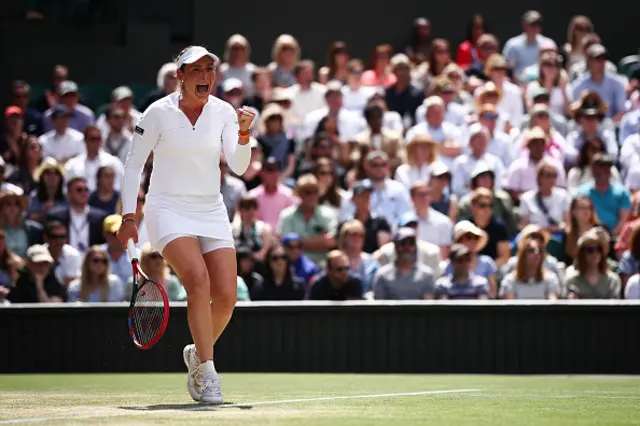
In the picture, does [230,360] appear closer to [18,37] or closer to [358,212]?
[358,212]

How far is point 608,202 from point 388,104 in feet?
12.1

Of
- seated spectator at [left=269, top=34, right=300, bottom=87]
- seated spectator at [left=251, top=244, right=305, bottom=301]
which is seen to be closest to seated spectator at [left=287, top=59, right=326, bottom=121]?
seated spectator at [left=269, top=34, right=300, bottom=87]

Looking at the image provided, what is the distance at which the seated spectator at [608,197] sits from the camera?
44.3 feet

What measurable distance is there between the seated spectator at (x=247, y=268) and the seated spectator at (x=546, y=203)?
272cm

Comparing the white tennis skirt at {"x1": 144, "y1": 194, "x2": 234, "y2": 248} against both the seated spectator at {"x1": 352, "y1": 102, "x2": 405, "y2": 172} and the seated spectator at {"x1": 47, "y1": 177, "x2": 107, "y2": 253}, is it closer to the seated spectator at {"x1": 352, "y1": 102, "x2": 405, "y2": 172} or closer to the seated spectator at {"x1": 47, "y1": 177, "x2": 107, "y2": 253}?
the seated spectator at {"x1": 47, "y1": 177, "x2": 107, "y2": 253}

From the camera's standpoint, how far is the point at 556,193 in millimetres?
13656

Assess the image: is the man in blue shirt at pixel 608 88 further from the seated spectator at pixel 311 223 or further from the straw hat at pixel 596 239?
the straw hat at pixel 596 239

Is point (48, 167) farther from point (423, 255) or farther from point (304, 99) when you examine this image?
point (423, 255)

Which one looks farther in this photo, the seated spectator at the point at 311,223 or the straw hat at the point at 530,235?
the seated spectator at the point at 311,223

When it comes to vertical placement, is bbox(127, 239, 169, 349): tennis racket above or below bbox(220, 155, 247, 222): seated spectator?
below

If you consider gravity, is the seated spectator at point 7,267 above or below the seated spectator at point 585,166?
below

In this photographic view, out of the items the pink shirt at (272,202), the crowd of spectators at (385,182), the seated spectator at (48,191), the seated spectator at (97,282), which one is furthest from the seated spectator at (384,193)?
the seated spectator at (48,191)

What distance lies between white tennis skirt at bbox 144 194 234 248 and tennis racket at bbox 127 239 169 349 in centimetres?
17

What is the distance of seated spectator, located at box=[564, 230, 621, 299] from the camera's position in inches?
466
